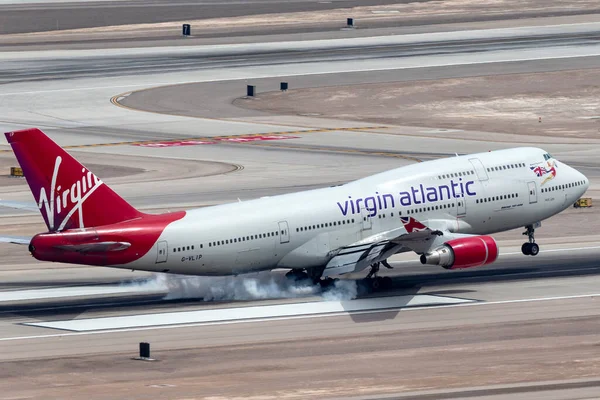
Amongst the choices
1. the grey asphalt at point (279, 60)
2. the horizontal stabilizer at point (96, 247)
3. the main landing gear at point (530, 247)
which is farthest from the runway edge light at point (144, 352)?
the grey asphalt at point (279, 60)

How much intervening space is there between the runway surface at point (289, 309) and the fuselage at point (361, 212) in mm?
2242

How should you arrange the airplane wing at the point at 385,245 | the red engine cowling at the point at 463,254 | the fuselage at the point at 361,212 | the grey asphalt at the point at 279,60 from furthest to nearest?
the grey asphalt at the point at 279,60 → the airplane wing at the point at 385,245 → the red engine cowling at the point at 463,254 → the fuselage at the point at 361,212

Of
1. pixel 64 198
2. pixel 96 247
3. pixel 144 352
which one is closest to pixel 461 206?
pixel 96 247

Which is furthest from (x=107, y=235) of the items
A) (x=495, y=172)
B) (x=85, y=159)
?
(x=85, y=159)

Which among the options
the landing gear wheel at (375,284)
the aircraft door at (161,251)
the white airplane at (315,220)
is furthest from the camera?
the landing gear wheel at (375,284)

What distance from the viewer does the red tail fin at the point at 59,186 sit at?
2111 inches

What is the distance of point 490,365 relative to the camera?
159 feet

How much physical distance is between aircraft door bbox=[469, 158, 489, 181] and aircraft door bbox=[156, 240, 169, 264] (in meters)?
16.1

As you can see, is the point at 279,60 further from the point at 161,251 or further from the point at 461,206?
the point at 161,251

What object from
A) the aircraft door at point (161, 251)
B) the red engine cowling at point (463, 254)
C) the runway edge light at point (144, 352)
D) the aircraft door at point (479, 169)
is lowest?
the runway edge light at point (144, 352)

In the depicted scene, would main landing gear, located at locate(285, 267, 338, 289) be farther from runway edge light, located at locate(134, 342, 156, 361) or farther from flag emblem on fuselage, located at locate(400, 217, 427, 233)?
runway edge light, located at locate(134, 342, 156, 361)

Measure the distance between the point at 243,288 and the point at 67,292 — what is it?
308 inches

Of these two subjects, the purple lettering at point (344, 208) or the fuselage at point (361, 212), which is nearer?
the fuselage at point (361, 212)

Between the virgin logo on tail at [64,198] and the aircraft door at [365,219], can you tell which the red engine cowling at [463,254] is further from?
the virgin logo on tail at [64,198]
